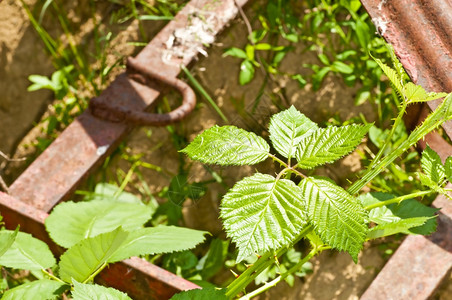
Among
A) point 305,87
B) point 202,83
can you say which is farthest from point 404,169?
point 202,83

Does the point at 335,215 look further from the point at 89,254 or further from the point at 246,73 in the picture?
the point at 246,73

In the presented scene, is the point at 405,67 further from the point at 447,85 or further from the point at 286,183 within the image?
the point at 286,183

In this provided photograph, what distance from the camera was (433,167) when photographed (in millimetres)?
1615

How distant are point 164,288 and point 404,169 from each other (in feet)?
4.60

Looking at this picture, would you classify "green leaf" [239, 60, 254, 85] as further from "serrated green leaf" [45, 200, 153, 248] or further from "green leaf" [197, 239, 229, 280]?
"serrated green leaf" [45, 200, 153, 248]

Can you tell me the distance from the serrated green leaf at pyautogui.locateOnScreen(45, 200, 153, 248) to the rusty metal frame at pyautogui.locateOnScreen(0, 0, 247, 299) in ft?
0.39

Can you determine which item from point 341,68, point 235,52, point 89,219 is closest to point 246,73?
point 235,52

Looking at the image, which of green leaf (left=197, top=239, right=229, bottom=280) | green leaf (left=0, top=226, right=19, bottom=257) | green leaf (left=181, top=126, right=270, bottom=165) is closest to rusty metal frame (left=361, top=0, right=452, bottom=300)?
green leaf (left=181, top=126, right=270, bottom=165)

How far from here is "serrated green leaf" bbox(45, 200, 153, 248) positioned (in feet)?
6.07

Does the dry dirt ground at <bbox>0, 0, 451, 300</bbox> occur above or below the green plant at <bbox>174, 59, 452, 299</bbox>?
below

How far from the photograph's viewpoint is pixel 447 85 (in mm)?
1667

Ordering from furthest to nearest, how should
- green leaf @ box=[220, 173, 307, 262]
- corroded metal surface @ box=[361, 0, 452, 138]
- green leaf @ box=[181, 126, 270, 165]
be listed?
corroded metal surface @ box=[361, 0, 452, 138], green leaf @ box=[181, 126, 270, 165], green leaf @ box=[220, 173, 307, 262]

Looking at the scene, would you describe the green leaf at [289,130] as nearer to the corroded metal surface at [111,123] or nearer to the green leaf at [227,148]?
the green leaf at [227,148]

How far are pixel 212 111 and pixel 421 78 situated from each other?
5.01 feet
